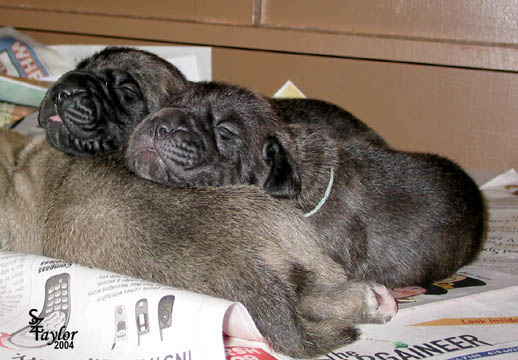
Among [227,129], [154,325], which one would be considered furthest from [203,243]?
[227,129]

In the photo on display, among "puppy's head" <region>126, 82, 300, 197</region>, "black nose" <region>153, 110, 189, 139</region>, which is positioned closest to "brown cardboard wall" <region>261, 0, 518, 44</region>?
"puppy's head" <region>126, 82, 300, 197</region>

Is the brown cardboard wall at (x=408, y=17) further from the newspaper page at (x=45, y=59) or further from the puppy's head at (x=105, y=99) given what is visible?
the puppy's head at (x=105, y=99)

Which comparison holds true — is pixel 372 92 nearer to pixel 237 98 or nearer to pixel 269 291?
pixel 237 98

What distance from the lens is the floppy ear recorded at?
1.77m

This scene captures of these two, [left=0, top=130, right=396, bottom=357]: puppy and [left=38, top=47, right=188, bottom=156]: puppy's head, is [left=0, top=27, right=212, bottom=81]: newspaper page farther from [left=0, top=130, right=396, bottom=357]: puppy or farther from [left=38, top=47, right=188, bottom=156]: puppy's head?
[left=0, top=130, right=396, bottom=357]: puppy

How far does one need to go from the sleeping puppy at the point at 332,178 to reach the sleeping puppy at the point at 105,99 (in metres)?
0.15

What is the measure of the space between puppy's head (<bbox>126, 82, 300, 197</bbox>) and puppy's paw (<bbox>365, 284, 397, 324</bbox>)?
1.16ft

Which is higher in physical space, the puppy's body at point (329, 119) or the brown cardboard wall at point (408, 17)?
the brown cardboard wall at point (408, 17)

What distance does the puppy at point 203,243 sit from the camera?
4.76 feet

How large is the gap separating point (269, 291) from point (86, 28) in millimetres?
2054

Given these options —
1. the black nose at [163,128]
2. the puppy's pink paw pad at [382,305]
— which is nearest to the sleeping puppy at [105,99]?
the black nose at [163,128]

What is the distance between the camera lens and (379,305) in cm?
171

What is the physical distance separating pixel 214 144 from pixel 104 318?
60cm

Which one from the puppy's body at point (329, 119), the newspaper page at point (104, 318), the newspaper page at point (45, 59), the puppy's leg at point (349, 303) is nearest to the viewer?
the newspaper page at point (104, 318)
